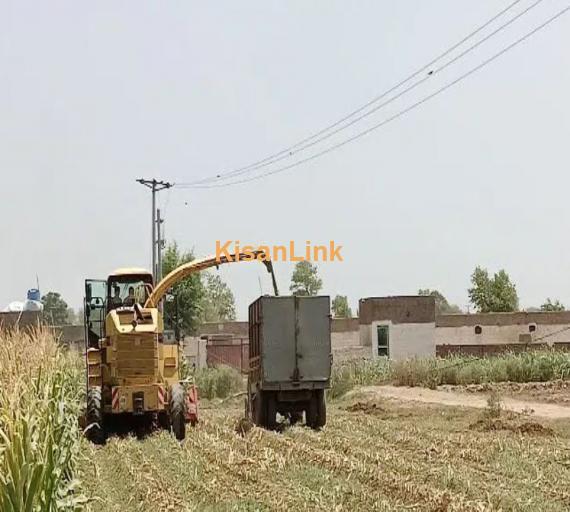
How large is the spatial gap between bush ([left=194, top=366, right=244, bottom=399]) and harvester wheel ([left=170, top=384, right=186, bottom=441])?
15.8 m

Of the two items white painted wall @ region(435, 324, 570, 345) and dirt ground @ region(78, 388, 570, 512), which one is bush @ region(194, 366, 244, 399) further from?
white painted wall @ region(435, 324, 570, 345)

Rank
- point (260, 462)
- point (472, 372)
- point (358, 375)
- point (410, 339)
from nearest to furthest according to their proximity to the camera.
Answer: point (260, 462) → point (472, 372) → point (358, 375) → point (410, 339)

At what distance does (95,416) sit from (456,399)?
1513 cm

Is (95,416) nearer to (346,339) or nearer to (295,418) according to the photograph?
(295,418)

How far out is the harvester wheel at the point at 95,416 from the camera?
18.9 metres

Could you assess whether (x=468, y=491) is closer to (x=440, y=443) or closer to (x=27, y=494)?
(x=440, y=443)

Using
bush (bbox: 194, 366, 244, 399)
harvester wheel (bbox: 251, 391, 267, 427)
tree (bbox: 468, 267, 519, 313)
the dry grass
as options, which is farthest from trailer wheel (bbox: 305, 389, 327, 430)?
tree (bbox: 468, 267, 519, 313)

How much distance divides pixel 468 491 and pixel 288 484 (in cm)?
234

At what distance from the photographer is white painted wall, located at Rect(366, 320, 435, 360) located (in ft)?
161

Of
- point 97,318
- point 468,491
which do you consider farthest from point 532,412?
point 468,491

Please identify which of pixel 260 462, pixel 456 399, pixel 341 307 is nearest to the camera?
pixel 260 462

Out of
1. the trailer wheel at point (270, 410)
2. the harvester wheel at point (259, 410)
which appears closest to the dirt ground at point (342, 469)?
the trailer wheel at point (270, 410)

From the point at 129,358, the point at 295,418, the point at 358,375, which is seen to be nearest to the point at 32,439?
the point at 129,358

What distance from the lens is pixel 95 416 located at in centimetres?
1884
